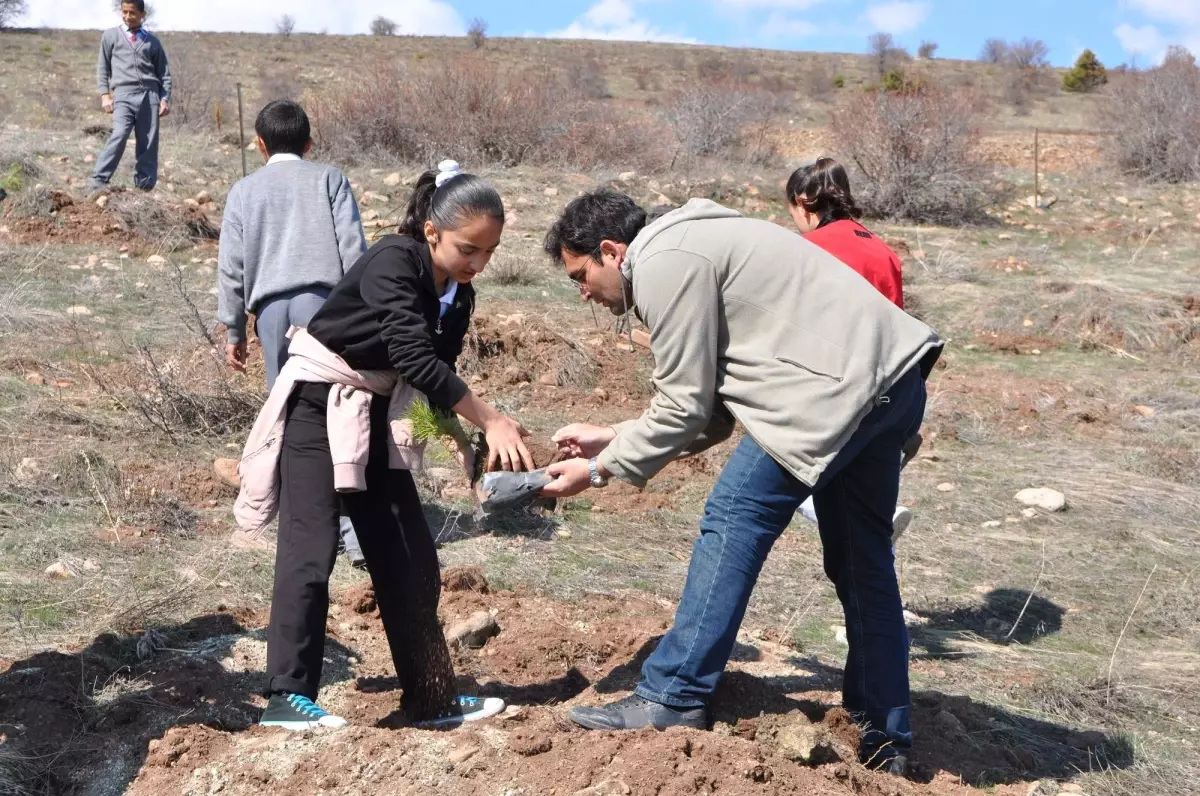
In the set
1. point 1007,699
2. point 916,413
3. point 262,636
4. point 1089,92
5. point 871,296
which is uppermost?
point 1089,92

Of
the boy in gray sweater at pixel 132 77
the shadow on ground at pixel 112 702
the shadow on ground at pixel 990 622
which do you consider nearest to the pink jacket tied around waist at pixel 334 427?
the shadow on ground at pixel 112 702

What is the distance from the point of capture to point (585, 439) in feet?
10.6

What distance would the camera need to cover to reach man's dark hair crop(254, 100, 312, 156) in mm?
4332

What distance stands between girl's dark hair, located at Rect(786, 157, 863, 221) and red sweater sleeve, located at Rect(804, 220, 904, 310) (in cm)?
15

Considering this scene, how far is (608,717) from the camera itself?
2.99 metres

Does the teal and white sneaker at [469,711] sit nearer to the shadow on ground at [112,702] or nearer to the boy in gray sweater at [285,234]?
the shadow on ground at [112,702]

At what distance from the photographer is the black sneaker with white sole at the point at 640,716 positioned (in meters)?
2.96

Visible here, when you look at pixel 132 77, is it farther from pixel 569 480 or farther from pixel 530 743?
pixel 530 743

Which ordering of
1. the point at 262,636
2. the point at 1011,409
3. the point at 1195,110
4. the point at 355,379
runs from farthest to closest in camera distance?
1. the point at 1195,110
2. the point at 1011,409
3. the point at 262,636
4. the point at 355,379

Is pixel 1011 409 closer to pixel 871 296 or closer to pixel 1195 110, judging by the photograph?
pixel 871 296

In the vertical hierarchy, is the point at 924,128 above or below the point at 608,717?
above

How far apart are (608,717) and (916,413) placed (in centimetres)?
110

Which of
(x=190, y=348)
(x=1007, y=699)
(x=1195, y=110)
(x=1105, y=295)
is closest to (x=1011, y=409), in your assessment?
(x=1105, y=295)

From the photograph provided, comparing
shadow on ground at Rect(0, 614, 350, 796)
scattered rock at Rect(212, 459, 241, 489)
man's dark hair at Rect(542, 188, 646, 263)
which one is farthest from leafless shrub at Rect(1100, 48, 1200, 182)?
shadow on ground at Rect(0, 614, 350, 796)
